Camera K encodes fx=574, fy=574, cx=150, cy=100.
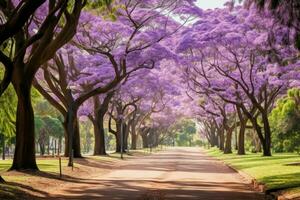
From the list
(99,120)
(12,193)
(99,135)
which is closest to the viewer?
(12,193)

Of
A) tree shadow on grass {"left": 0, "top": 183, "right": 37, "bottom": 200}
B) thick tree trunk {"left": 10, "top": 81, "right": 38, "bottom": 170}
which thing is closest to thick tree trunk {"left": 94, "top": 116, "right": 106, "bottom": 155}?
thick tree trunk {"left": 10, "top": 81, "right": 38, "bottom": 170}

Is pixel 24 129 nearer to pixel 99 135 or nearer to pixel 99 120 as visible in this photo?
pixel 99 120

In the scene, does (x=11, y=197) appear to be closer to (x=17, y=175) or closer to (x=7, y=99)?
(x=17, y=175)

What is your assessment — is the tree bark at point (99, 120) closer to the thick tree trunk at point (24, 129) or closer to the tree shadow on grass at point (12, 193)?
the thick tree trunk at point (24, 129)

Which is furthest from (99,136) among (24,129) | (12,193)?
(12,193)

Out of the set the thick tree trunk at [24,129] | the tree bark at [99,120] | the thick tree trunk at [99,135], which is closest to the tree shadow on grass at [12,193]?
the thick tree trunk at [24,129]

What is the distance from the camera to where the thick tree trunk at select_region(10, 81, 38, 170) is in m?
24.9

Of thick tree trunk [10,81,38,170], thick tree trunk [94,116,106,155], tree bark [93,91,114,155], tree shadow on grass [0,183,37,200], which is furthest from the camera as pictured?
thick tree trunk [94,116,106,155]

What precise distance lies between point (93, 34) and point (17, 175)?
16.5m

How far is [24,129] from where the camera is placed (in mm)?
25062

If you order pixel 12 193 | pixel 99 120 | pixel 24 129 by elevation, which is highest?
pixel 99 120

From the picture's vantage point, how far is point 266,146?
45938mm

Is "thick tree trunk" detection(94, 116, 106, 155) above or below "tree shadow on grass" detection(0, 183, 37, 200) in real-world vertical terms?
above

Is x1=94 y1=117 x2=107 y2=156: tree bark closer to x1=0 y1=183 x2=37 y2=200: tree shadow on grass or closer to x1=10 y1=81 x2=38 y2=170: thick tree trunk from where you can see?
x1=10 y1=81 x2=38 y2=170: thick tree trunk
